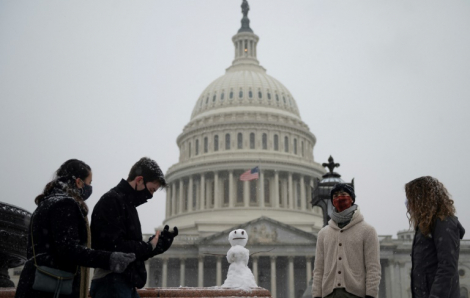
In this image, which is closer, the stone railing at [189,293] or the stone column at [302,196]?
the stone railing at [189,293]

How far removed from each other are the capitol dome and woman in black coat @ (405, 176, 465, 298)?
61330 millimetres

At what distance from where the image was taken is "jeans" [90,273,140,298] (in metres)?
5.20

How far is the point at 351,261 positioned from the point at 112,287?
110 inches

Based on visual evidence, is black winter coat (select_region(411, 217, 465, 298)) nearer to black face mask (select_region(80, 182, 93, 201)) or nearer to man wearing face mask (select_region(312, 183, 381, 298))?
man wearing face mask (select_region(312, 183, 381, 298))

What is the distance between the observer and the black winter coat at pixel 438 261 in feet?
18.5

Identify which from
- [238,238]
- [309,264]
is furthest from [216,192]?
[238,238]

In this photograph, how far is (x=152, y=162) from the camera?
18.7 feet

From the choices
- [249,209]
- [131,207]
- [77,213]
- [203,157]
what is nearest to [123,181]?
[131,207]

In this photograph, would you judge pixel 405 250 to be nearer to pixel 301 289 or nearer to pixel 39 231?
pixel 301 289

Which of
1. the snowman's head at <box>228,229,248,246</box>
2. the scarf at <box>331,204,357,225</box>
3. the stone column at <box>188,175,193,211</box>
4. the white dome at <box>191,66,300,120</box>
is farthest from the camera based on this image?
the white dome at <box>191,66,300,120</box>

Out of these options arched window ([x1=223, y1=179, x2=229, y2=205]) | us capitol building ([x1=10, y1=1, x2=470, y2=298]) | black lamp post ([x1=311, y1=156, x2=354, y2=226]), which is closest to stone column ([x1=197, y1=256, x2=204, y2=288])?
us capitol building ([x1=10, y1=1, x2=470, y2=298])

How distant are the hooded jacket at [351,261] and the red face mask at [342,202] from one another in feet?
0.47

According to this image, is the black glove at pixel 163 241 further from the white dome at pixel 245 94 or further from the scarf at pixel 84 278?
the white dome at pixel 245 94

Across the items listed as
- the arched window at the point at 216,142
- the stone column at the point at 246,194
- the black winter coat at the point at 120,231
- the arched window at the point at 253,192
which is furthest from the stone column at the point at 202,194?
the black winter coat at the point at 120,231
